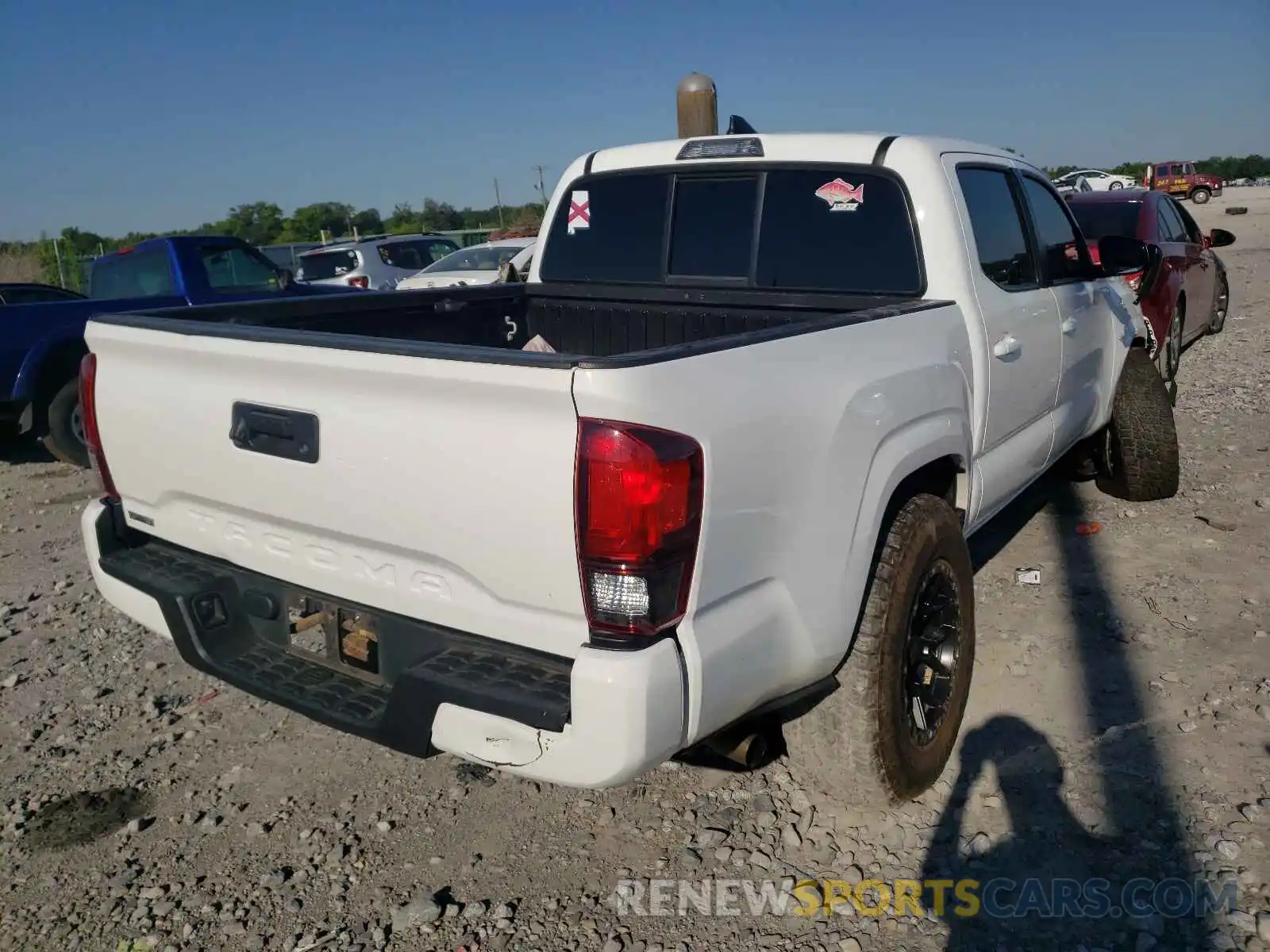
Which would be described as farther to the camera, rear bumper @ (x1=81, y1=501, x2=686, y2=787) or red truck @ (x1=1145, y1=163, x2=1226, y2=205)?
red truck @ (x1=1145, y1=163, x2=1226, y2=205)

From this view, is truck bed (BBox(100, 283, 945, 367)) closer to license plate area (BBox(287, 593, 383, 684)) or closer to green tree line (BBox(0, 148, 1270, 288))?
license plate area (BBox(287, 593, 383, 684))

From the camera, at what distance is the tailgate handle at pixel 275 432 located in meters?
2.36

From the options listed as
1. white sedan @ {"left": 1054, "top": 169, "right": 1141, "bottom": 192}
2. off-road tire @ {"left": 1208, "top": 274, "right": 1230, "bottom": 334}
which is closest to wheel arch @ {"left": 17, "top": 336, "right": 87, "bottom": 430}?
off-road tire @ {"left": 1208, "top": 274, "right": 1230, "bottom": 334}

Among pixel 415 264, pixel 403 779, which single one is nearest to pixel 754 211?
pixel 403 779

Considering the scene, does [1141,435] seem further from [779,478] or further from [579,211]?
[779,478]

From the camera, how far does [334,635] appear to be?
2504 millimetres

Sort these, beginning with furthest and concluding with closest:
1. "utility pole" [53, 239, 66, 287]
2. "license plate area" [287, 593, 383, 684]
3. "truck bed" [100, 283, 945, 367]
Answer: "utility pole" [53, 239, 66, 287] → "truck bed" [100, 283, 945, 367] → "license plate area" [287, 593, 383, 684]

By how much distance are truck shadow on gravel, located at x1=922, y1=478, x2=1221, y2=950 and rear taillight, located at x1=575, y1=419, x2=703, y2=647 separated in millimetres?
1239

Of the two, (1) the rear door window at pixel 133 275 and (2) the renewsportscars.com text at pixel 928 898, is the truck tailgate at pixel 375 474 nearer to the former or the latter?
(2) the renewsportscars.com text at pixel 928 898

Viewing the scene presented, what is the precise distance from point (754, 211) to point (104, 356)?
2244 millimetres

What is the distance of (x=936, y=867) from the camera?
2.70m

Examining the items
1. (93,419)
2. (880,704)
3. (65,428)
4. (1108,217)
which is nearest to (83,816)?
(93,419)

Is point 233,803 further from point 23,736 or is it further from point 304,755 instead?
point 23,736

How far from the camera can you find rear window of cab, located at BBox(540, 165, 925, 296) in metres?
3.45
